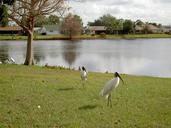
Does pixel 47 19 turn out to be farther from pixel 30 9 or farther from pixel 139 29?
pixel 139 29

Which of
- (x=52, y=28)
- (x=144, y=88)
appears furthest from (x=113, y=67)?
(x=52, y=28)

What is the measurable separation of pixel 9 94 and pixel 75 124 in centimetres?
440

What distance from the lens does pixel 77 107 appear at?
12.3 meters

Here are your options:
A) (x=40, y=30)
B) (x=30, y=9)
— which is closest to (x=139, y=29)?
(x=40, y=30)

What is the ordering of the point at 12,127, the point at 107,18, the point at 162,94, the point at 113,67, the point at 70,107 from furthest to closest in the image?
the point at 107,18 → the point at 113,67 → the point at 162,94 → the point at 70,107 → the point at 12,127

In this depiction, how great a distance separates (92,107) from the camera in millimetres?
12391

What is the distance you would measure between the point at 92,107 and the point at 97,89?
3745 mm

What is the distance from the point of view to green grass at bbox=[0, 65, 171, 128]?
10.5 meters

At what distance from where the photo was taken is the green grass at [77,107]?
10531 millimetres

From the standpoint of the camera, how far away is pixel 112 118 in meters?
11.1

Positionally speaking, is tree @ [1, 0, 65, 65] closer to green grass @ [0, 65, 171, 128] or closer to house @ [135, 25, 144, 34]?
green grass @ [0, 65, 171, 128]

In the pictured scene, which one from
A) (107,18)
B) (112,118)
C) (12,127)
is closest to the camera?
(12,127)

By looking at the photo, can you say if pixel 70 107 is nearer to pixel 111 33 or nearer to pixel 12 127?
pixel 12 127

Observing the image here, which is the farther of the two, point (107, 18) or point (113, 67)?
point (107, 18)
